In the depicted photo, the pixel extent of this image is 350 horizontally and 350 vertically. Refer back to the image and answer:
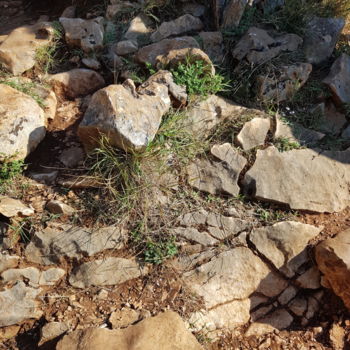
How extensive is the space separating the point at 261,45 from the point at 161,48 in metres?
0.93

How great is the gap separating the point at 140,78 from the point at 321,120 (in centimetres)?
168

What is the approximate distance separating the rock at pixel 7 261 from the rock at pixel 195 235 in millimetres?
1121

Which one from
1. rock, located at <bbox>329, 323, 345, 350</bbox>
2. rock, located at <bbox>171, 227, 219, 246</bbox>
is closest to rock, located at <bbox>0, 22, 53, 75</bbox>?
rock, located at <bbox>171, 227, 219, 246</bbox>

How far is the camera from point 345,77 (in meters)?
4.19

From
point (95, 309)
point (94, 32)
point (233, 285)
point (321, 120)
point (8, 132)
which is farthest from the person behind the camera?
point (94, 32)

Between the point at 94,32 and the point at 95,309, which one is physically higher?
the point at 94,32

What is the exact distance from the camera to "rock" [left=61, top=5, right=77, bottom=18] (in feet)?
16.2

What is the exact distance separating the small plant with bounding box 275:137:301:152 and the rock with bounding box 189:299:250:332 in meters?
1.30

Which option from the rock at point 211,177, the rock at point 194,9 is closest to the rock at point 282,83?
the rock at point 211,177

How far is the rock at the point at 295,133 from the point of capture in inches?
151

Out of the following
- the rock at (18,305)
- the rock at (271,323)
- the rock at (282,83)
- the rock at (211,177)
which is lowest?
A: the rock at (271,323)

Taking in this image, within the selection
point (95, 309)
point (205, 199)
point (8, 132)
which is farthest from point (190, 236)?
point (8, 132)

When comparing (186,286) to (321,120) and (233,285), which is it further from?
(321,120)

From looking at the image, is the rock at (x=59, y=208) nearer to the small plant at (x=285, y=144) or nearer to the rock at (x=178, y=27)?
the small plant at (x=285, y=144)
